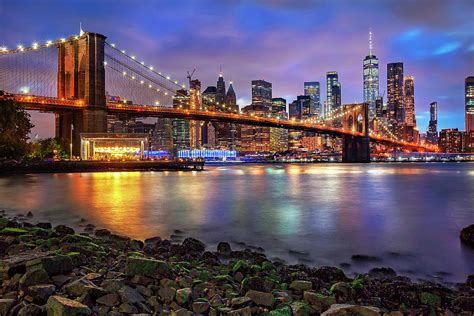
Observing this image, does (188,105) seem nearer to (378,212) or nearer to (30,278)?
(378,212)

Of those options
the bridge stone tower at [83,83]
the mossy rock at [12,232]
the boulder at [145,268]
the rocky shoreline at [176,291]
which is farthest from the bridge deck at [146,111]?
the boulder at [145,268]

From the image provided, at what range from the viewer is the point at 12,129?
46.1 meters

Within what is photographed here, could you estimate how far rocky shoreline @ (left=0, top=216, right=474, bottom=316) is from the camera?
4.51 m

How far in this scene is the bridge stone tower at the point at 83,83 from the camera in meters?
55.8

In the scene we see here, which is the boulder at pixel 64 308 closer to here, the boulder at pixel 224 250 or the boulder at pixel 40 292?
the boulder at pixel 40 292

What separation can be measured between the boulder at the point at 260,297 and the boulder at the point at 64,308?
1.96 meters

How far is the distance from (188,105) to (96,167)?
180 feet

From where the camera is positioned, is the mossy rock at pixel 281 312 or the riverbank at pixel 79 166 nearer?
the mossy rock at pixel 281 312

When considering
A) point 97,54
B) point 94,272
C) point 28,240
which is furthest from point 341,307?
point 97,54

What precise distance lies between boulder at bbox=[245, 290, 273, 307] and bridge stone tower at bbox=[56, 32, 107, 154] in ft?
179

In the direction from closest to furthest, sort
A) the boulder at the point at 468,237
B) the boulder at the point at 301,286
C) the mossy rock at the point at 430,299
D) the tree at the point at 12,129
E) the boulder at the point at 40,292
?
the boulder at the point at 40,292 → the mossy rock at the point at 430,299 → the boulder at the point at 301,286 → the boulder at the point at 468,237 → the tree at the point at 12,129

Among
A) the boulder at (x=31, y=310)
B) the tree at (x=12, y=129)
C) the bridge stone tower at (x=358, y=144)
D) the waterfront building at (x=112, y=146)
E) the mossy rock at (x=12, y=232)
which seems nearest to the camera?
the boulder at (x=31, y=310)

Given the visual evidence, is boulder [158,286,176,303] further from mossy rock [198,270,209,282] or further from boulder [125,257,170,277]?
mossy rock [198,270,209,282]

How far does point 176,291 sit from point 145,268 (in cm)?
70
